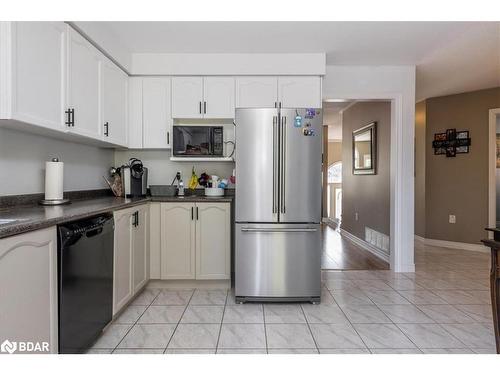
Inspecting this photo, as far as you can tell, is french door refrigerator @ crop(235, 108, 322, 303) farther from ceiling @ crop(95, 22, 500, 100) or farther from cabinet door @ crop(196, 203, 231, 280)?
ceiling @ crop(95, 22, 500, 100)

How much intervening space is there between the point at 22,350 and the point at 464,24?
3821 millimetres

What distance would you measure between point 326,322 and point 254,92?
230cm

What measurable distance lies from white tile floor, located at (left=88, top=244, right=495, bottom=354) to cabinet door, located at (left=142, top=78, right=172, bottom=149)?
1.56m

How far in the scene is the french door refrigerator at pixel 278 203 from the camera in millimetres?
2621

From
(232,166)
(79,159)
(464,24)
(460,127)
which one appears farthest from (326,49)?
(460,127)

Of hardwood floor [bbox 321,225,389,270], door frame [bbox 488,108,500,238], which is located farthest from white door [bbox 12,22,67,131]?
door frame [bbox 488,108,500,238]

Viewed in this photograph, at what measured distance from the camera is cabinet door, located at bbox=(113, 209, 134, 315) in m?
2.25

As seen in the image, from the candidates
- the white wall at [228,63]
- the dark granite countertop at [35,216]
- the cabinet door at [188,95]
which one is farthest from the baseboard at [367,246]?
the dark granite countertop at [35,216]

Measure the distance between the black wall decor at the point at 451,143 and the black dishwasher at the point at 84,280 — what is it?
5138mm

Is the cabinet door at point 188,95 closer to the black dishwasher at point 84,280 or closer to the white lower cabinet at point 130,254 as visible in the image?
the white lower cabinet at point 130,254

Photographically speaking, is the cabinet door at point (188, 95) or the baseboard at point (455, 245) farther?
the baseboard at point (455, 245)

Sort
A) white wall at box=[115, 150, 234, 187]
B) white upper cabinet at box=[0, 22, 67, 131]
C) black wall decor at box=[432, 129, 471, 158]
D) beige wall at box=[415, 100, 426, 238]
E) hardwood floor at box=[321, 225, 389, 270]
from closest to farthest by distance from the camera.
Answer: white upper cabinet at box=[0, 22, 67, 131]
white wall at box=[115, 150, 234, 187]
hardwood floor at box=[321, 225, 389, 270]
black wall decor at box=[432, 129, 471, 158]
beige wall at box=[415, 100, 426, 238]

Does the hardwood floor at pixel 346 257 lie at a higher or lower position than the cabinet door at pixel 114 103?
lower
